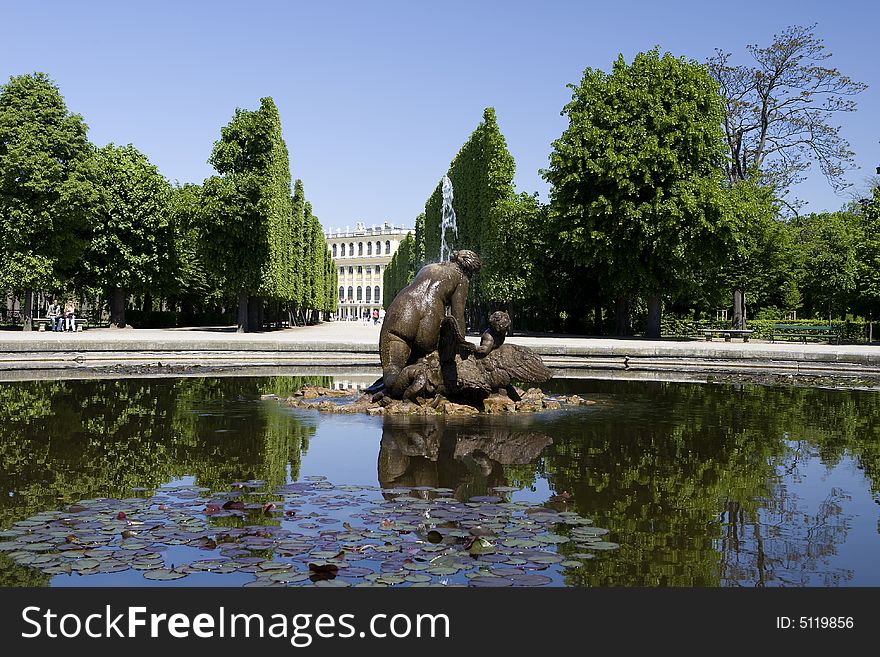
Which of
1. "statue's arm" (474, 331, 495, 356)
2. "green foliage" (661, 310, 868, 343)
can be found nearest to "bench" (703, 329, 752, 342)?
"green foliage" (661, 310, 868, 343)

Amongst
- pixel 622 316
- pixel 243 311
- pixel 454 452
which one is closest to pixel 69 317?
pixel 243 311

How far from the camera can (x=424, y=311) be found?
1020cm

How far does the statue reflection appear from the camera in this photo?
20.6ft

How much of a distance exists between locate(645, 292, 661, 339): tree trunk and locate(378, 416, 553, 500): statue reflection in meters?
23.4

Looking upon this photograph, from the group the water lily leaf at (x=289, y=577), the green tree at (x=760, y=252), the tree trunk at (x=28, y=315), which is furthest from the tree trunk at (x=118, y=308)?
the water lily leaf at (x=289, y=577)

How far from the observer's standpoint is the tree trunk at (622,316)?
111 feet

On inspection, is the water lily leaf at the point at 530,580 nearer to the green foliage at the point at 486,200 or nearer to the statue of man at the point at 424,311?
the statue of man at the point at 424,311

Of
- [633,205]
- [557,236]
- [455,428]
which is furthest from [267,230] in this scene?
[455,428]

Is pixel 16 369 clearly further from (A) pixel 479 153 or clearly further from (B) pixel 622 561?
(A) pixel 479 153

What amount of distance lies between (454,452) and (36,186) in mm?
31800

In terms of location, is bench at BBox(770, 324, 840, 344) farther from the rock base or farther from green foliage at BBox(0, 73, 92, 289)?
green foliage at BBox(0, 73, 92, 289)
